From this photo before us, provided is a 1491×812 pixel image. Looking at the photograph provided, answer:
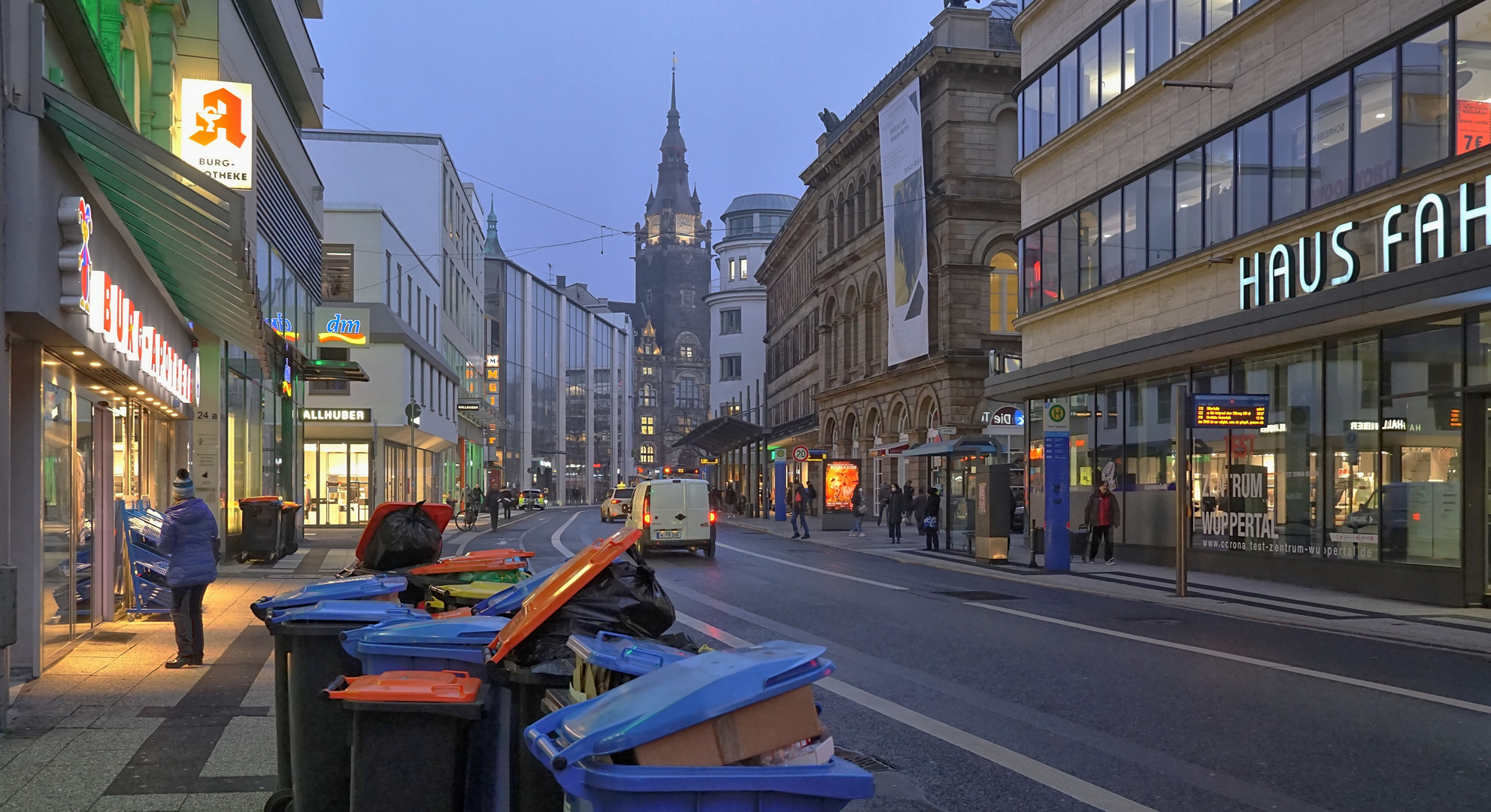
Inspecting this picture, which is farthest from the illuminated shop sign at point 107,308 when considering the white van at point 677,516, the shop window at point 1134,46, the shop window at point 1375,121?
the shop window at point 1134,46

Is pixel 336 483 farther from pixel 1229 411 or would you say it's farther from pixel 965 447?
pixel 1229 411

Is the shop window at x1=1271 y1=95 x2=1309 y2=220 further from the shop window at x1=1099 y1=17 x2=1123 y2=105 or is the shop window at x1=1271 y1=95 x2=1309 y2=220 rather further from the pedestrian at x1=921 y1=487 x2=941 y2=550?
the pedestrian at x1=921 y1=487 x2=941 y2=550

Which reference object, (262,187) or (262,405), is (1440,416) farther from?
(262,405)

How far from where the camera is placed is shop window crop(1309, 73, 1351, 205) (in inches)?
782

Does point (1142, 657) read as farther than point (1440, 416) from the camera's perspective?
No

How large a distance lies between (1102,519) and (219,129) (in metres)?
18.6

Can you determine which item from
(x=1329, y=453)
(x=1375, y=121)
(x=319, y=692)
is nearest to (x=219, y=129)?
(x=319, y=692)

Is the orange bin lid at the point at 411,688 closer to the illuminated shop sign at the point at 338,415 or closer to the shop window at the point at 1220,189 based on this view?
the shop window at the point at 1220,189

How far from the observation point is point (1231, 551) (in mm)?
23391

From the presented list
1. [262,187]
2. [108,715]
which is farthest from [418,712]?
[262,187]

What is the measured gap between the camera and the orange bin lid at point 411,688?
15.9 ft

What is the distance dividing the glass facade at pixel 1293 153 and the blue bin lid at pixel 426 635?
52.6 feet

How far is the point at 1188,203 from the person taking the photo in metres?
25.0

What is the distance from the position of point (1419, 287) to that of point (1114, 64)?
41.4ft
